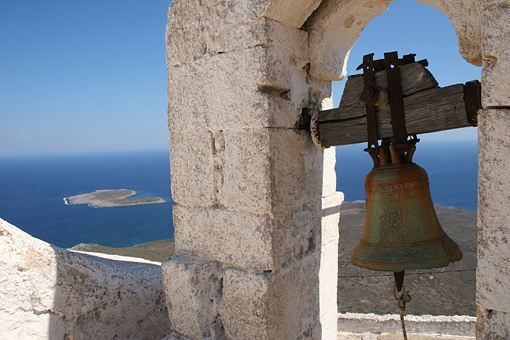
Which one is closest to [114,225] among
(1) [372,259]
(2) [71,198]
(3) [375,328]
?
(2) [71,198]

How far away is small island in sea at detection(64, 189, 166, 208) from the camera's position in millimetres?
33938

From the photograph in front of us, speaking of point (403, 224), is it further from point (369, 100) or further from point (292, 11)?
point (292, 11)

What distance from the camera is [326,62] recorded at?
256cm

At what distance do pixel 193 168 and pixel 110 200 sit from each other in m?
36.4

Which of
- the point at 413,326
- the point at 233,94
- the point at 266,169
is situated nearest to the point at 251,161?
the point at 266,169

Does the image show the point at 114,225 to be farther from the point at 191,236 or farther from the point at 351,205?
the point at 191,236

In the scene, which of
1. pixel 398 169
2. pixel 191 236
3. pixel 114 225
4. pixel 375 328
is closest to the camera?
pixel 398 169

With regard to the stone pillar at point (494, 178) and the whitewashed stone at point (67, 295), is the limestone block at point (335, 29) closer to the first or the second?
the stone pillar at point (494, 178)

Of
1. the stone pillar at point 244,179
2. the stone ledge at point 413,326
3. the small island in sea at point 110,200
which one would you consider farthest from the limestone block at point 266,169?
the small island in sea at point 110,200

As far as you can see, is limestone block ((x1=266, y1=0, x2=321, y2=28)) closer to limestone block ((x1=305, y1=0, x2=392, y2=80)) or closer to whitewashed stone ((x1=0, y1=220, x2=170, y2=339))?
limestone block ((x1=305, y1=0, x2=392, y2=80))

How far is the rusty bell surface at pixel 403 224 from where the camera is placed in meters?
1.96

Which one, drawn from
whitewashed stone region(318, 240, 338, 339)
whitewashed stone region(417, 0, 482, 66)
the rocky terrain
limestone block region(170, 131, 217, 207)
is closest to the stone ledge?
whitewashed stone region(318, 240, 338, 339)

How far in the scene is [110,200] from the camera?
119 feet

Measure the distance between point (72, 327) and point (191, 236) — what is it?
3.27 feet
